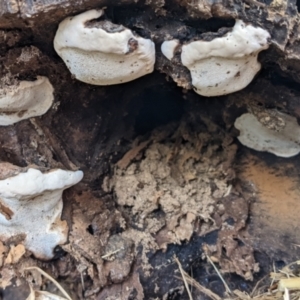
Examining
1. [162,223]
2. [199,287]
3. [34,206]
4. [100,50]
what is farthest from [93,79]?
[199,287]

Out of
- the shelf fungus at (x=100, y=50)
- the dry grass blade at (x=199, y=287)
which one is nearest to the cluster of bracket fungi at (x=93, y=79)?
the shelf fungus at (x=100, y=50)

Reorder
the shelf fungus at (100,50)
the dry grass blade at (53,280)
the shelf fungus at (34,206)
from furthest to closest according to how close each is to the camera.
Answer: the dry grass blade at (53,280)
the shelf fungus at (34,206)
the shelf fungus at (100,50)

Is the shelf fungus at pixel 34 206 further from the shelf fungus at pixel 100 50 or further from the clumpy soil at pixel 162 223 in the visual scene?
the shelf fungus at pixel 100 50

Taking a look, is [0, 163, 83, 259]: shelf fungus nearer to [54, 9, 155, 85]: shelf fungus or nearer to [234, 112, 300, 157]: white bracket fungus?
[54, 9, 155, 85]: shelf fungus

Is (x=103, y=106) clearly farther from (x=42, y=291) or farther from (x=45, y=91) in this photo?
(x=42, y=291)

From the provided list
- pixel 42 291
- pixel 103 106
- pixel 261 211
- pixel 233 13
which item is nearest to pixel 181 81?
pixel 233 13

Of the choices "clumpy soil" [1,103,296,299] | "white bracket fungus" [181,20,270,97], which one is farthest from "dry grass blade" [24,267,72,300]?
"white bracket fungus" [181,20,270,97]
